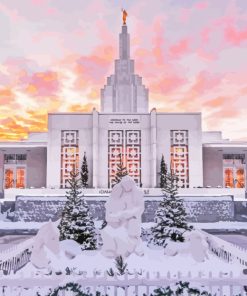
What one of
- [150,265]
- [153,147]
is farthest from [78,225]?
[153,147]

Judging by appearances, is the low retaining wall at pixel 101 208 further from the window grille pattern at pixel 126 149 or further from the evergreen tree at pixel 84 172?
the window grille pattern at pixel 126 149

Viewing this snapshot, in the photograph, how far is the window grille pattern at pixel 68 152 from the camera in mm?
48438

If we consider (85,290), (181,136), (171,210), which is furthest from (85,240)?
(181,136)

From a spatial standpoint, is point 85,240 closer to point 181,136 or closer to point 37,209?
point 37,209

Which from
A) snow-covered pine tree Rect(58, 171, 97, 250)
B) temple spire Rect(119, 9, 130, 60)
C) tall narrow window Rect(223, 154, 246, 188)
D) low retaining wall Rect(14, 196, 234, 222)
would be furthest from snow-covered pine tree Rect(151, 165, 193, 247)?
temple spire Rect(119, 9, 130, 60)

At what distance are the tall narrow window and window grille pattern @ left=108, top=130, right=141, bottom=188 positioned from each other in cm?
1560

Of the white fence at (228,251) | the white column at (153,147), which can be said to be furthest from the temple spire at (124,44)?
the white fence at (228,251)

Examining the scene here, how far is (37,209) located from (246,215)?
2134cm

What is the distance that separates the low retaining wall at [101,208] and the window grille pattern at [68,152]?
1549 cm

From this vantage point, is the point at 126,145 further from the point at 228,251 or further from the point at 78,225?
the point at 228,251

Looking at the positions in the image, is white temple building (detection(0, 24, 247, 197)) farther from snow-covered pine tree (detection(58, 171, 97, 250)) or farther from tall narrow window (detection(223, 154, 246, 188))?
snow-covered pine tree (detection(58, 171, 97, 250))

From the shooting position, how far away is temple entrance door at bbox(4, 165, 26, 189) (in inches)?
2128

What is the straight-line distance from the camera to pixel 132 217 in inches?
527

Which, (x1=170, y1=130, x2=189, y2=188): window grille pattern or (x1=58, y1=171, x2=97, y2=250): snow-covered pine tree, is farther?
(x1=170, y1=130, x2=189, y2=188): window grille pattern
